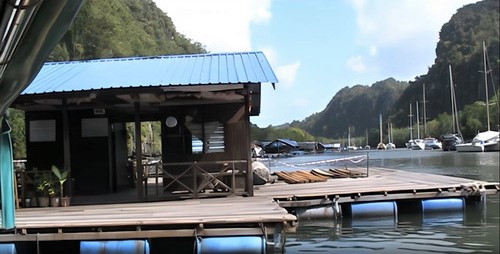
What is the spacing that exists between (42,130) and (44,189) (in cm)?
225

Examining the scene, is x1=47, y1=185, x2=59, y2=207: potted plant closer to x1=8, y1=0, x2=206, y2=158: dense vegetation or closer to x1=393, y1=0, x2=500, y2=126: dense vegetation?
x1=8, y1=0, x2=206, y2=158: dense vegetation

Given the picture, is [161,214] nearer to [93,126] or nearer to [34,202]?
[34,202]

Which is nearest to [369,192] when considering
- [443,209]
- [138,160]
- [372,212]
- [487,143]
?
[372,212]

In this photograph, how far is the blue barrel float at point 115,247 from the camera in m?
7.91

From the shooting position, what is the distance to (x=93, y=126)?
40.7ft

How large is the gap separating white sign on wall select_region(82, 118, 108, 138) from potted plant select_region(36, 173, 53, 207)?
2.05 m

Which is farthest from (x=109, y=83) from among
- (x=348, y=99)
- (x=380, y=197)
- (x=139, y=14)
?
(x=348, y=99)

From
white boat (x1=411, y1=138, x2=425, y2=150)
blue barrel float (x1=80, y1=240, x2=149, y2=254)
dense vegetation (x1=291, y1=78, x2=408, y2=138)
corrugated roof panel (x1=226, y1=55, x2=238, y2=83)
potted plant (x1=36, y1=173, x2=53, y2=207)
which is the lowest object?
white boat (x1=411, y1=138, x2=425, y2=150)

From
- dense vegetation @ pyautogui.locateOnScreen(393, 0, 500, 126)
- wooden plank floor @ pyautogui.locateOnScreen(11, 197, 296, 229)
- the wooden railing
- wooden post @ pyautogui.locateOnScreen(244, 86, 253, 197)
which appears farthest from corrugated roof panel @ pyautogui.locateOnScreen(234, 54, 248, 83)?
dense vegetation @ pyautogui.locateOnScreen(393, 0, 500, 126)

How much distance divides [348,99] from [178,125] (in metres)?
162

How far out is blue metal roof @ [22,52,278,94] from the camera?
10.2 meters

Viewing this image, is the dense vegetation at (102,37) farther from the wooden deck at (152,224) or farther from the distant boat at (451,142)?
the distant boat at (451,142)

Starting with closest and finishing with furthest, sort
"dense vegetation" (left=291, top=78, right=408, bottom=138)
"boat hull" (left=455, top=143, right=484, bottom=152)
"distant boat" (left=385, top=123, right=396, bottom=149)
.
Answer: "boat hull" (left=455, top=143, right=484, bottom=152)
"distant boat" (left=385, top=123, right=396, bottom=149)
"dense vegetation" (left=291, top=78, right=408, bottom=138)

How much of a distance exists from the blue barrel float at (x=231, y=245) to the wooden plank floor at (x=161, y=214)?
0.26 metres
